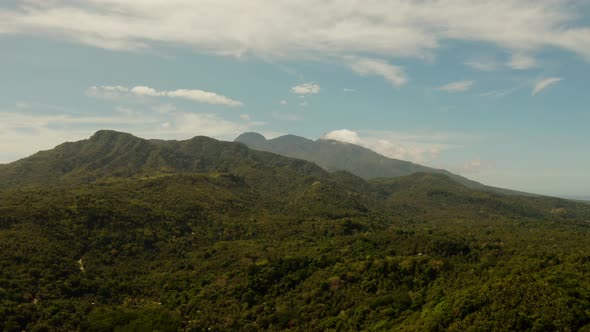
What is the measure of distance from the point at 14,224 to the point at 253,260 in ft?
276

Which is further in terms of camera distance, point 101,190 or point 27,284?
point 101,190

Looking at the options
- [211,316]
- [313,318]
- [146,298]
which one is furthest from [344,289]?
[146,298]

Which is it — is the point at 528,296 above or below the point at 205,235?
above

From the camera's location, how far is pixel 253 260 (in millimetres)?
129750

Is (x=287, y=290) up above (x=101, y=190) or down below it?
below

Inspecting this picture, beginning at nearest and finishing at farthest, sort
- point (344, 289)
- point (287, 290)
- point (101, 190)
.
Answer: point (344, 289) → point (287, 290) → point (101, 190)

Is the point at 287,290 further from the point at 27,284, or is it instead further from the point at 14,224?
the point at 14,224

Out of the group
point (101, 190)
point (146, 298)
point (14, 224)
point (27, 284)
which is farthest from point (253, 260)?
point (101, 190)

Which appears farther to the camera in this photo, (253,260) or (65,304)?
(253,260)

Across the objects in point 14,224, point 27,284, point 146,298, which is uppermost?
point 14,224

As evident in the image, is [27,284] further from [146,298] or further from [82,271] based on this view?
[146,298]

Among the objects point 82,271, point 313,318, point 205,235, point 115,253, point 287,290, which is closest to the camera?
point 313,318

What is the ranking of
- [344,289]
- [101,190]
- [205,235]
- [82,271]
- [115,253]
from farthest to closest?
[101,190]
[205,235]
[115,253]
[82,271]
[344,289]

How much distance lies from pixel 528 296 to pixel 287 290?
64.5 meters
